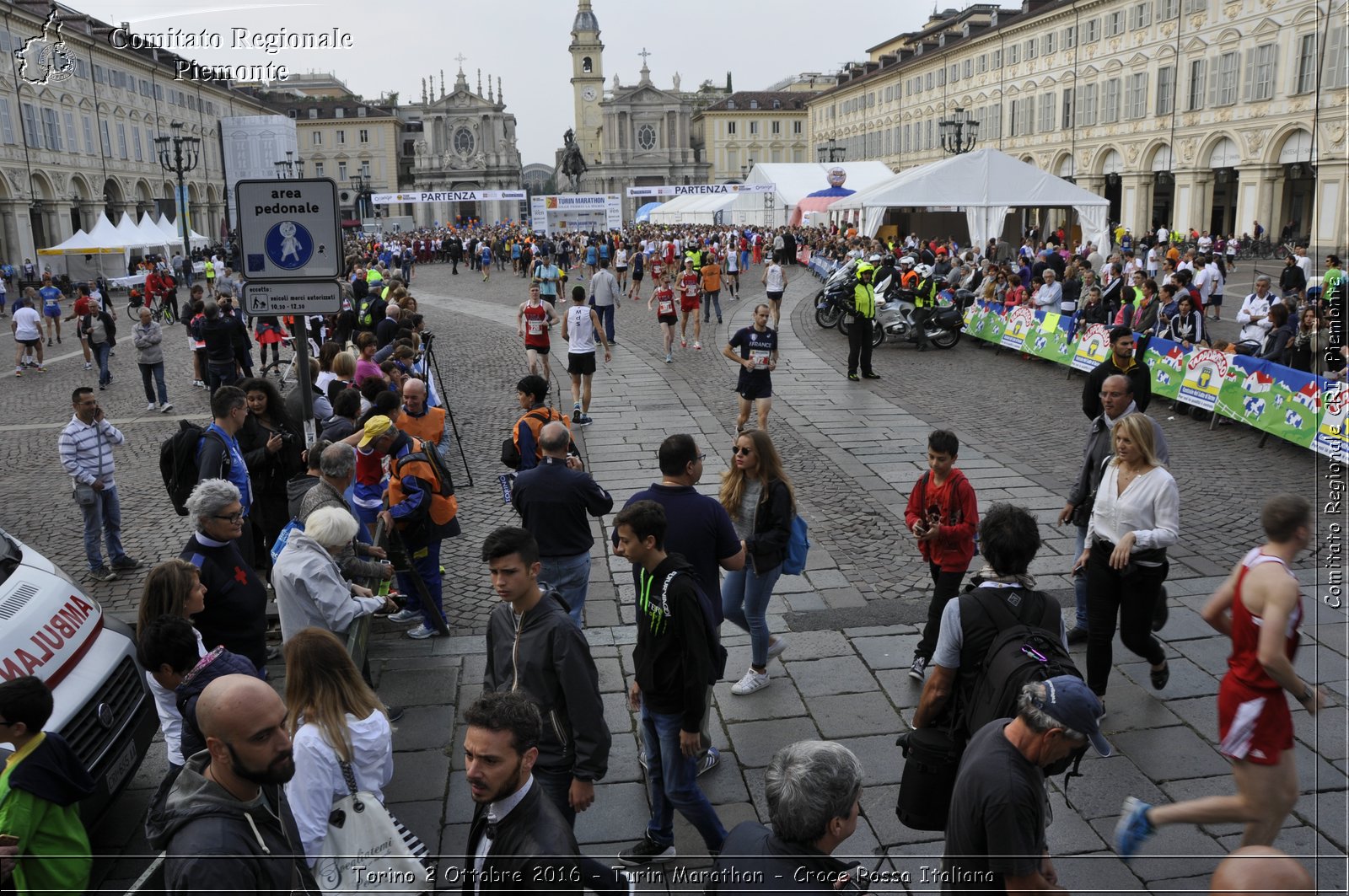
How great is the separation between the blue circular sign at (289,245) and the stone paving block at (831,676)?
375cm

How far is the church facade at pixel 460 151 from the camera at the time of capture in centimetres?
10081

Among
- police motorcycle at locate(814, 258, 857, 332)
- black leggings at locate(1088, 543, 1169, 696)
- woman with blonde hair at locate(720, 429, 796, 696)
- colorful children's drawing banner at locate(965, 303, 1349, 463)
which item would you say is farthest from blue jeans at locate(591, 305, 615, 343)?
black leggings at locate(1088, 543, 1169, 696)

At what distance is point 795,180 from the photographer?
38.2m

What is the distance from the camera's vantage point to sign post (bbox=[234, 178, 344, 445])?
5.72m

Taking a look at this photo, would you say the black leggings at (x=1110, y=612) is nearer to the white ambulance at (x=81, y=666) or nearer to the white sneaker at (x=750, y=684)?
the white sneaker at (x=750, y=684)

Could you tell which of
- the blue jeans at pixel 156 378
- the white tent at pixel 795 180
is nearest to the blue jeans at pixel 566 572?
the blue jeans at pixel 156 378

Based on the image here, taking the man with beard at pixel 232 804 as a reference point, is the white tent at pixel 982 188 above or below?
above

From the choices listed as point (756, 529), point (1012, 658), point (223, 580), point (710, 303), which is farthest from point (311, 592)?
point (710, 303)

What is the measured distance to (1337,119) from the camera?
100ft

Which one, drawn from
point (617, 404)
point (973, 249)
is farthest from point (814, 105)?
point (617, 404)

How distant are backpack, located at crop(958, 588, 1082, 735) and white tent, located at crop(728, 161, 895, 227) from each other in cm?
3298

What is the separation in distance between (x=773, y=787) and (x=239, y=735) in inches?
52.7

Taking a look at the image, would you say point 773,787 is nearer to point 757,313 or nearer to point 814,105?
point 757,313

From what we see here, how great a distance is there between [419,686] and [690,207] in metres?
41.1
